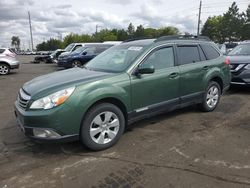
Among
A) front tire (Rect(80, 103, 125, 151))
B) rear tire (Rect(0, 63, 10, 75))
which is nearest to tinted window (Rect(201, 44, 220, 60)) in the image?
front tire (Rect(80, 103, 125, 151))

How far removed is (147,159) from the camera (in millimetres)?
3910

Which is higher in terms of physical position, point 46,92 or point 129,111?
point 46,92

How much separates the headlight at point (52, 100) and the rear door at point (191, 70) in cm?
243

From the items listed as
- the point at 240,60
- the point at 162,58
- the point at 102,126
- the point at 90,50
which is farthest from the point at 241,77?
the point at 90,50

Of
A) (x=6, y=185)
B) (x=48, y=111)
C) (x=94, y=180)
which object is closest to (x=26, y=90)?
(x=48, y=111)

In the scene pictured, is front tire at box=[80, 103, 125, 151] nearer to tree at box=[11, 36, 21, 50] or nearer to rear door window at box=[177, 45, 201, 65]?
rear door window at box=[177, 45, 201, 65]

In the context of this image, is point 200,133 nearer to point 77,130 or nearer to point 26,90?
point 77,130

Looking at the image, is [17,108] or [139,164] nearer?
[139,164]

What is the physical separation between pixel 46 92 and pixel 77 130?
698 millimetres

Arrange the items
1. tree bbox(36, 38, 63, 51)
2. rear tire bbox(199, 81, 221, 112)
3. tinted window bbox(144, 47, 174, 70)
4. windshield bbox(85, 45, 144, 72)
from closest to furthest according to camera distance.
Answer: windshield bbox(85, 45, 144, 72) → tinted window bbox(144, 47, 174, 70) → rear tire bbox(199, 81, 221, 112) → tree bbox(36, 38, 63, 51)

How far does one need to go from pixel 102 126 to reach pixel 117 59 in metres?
1.44

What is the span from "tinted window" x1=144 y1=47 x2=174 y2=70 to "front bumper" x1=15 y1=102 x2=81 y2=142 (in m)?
1.77

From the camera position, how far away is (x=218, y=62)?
6293 millimetres

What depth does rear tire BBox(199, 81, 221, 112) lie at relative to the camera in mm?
6059
